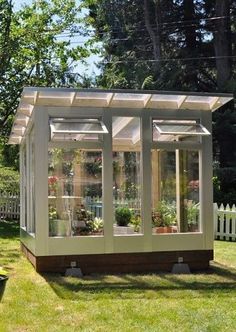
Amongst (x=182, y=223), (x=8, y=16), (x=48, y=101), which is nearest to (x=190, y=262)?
(x=182, y=223)

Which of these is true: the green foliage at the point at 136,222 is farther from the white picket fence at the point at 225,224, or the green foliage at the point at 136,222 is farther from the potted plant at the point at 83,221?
the white picket fence at the point at 225,224

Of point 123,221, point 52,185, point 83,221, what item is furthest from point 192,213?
point 52,185

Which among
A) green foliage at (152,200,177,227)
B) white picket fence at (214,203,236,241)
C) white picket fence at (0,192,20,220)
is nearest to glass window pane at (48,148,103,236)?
green foliage at (152,200,177,227)

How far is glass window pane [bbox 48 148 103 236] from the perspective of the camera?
8.12m

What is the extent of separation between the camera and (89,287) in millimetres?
6934

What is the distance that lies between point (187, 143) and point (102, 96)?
5.55 feet

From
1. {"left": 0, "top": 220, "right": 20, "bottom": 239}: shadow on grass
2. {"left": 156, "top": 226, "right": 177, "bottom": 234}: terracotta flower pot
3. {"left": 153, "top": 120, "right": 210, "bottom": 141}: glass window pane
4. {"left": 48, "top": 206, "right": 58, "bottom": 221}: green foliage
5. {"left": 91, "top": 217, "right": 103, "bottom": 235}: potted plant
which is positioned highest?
{"left": 153, "top": 120, "right": 210, "bottom": 141}: glass window pane

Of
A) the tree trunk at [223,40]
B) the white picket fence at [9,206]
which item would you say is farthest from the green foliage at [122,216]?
the tree trunk at [223,40]

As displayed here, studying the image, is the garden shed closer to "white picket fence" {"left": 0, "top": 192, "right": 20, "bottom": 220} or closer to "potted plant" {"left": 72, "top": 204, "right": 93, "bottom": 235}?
"potted plant" {"left": 72, "top": 204, "right": 93, "bottom": 235}

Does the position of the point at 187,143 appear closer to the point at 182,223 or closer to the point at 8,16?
the point at 182,223

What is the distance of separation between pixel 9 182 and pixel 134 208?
12.2 m

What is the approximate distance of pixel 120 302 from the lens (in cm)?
604

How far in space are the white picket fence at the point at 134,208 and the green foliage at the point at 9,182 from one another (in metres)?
0.26

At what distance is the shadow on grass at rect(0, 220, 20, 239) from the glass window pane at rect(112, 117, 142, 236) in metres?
6.26
